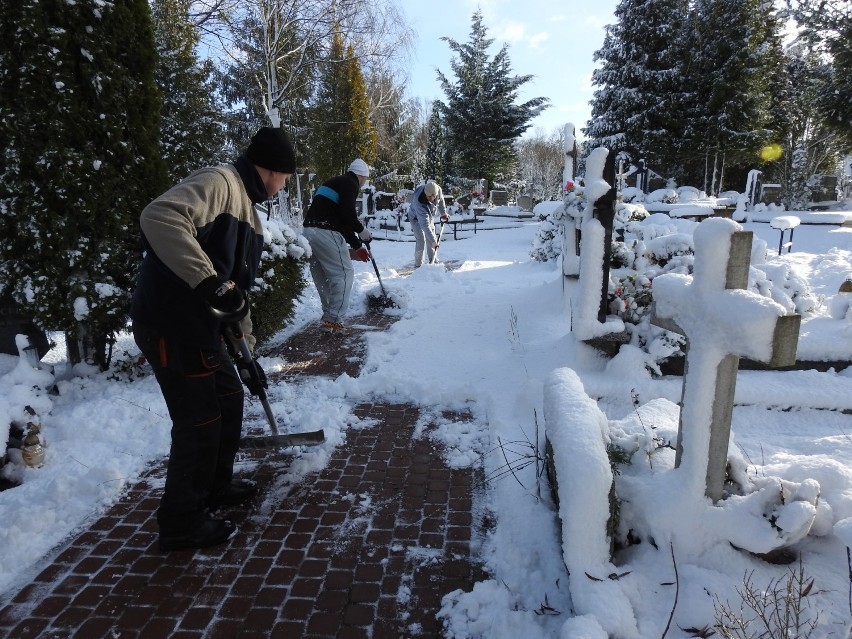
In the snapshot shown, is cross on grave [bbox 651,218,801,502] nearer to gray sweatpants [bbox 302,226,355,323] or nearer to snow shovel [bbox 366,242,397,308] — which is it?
gray sweatpants [bbox 302,226,355,323]

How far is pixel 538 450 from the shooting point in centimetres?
316

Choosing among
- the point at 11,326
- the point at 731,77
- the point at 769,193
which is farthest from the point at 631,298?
the point at 731,77

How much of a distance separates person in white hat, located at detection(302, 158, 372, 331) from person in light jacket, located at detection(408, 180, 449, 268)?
408 centimetres

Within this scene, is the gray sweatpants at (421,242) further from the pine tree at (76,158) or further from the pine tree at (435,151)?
the pine tree at (435,151)

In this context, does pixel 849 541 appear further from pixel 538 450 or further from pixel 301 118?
pixel 301 118

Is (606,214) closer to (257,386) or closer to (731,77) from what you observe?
(257,386)

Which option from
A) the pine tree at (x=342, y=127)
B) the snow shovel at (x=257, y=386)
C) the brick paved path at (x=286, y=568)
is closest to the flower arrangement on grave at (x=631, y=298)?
the brick paved path at (x=286, y=568)

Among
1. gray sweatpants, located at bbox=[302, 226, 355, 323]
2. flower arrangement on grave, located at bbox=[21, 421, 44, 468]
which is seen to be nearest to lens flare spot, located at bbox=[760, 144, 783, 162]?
gray sweatpants, located at bbox=[302, 226, 355, 323]

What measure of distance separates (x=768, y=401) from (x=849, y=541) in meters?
2.21

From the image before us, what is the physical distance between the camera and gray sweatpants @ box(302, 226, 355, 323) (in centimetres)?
600

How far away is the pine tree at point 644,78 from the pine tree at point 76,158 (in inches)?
855

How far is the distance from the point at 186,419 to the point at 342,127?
81.2 feet

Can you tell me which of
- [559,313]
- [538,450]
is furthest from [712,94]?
[538,450]

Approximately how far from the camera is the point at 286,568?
2477mm
